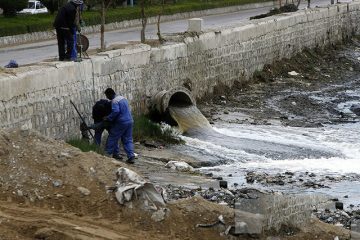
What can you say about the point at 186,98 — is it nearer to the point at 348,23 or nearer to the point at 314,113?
the point at 314,113

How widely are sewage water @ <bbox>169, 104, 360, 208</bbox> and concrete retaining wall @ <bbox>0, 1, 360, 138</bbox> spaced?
149cm

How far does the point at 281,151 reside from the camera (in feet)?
68.9

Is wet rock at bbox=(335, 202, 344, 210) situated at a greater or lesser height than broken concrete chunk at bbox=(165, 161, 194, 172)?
greater

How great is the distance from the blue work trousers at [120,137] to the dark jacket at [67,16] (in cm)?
339

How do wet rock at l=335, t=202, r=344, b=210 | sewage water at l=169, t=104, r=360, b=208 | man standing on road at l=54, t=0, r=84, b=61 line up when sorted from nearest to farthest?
wet rock at l=335, t=202, r=344, b=210 < sewage water at l=169, t=104, r=360, b=208 < man standing on road at l=54, t=0, r=84, b=61

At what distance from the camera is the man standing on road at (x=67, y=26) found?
20797 millimetres

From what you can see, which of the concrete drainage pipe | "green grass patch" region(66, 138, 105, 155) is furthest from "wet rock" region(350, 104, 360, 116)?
"green grass patch" region(66, 138, 105, 155)

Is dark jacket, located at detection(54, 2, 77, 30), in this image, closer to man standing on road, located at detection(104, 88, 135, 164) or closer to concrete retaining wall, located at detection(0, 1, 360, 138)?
concrete retaining wall, located at detection(0, 1, 360, 138)

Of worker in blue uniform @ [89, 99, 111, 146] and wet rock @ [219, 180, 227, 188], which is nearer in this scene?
wet rock @ [219, 180, 227, 188]

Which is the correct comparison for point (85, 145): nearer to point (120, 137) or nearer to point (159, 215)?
point (120, 137)

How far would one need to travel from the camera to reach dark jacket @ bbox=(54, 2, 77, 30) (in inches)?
819

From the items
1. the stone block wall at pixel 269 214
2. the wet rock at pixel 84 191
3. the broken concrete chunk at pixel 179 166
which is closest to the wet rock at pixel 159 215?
the stone block wall at pixel 269 214

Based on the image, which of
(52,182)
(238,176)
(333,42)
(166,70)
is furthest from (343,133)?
(333,42)

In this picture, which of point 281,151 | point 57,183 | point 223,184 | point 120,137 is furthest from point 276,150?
point 57,183
